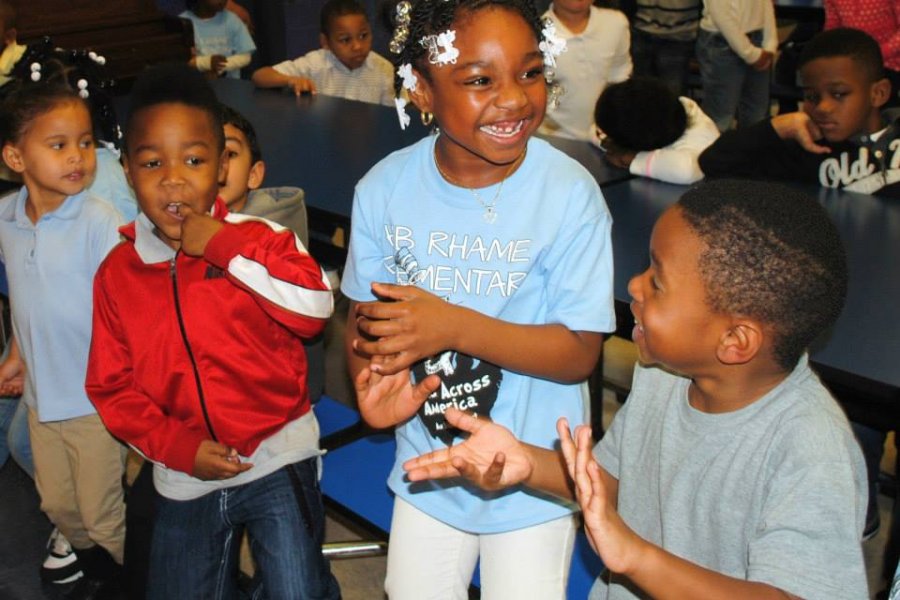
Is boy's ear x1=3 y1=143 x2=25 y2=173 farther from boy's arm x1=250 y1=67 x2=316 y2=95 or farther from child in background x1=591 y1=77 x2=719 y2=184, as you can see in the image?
boy's arm x1=250 y1=67 x2=316 y2=95

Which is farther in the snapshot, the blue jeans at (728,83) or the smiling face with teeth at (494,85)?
the blue jeans at (728,83)

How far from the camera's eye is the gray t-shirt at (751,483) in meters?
1.24

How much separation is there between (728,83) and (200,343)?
4785 mm

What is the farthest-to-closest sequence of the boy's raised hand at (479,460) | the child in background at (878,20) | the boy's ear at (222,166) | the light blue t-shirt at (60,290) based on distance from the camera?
the child in background at (878,20)
the light blue t-shirt at (60,290)
the boy's ear at (222,166)
the boy's raised hand at (479,460)

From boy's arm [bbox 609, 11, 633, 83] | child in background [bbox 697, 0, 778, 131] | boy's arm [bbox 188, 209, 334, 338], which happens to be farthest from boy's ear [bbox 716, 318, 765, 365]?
child in background [bbox 697, 0, 778, 131]

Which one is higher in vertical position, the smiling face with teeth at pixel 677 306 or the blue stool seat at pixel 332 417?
the smiling face with teeth at pixel 677 306

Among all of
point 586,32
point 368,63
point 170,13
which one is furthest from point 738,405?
point 170,13

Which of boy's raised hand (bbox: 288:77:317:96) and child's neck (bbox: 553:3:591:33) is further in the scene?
boy's raised hand (bbox: 288:77:317:96)

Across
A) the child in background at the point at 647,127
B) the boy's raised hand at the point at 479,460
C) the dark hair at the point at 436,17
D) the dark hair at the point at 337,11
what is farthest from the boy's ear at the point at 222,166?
the dark hair at the point at 337,11

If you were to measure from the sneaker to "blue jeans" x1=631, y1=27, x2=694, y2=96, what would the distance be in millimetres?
4555

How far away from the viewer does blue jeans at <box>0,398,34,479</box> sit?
9.08ft

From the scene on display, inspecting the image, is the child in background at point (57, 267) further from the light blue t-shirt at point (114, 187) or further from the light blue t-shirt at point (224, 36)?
the light blue t-shirt at point (224, 36)

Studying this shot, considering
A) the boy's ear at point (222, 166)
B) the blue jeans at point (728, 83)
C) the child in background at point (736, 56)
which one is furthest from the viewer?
the blue jeans at point (728, 83)

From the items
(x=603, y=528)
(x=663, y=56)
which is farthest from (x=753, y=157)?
(x=663, y=56)
